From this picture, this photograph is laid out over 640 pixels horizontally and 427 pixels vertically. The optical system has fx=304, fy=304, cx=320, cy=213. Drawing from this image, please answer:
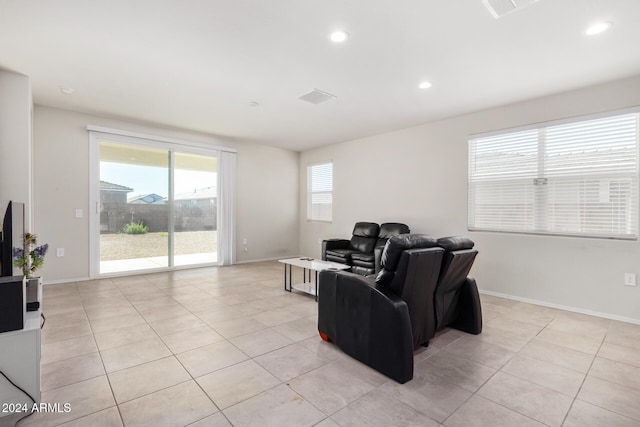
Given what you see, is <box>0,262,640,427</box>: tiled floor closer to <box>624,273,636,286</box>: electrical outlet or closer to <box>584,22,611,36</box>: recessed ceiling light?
<box>624,273,636,286</box>: electrical outlet

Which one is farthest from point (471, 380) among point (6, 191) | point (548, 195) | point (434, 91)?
point (6, 191)

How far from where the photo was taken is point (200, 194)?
6.05m

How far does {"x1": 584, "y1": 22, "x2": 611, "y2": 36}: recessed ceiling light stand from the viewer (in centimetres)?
235

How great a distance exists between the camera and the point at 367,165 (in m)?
5.94

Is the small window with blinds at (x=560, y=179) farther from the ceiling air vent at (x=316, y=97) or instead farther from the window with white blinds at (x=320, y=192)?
the window with white blinds at (x=320, y=192)

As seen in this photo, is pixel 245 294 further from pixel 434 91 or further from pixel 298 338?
pixel 434 91

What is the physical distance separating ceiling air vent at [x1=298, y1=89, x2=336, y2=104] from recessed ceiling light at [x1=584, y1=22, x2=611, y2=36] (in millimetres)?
2457

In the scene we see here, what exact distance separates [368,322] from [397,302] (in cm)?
30

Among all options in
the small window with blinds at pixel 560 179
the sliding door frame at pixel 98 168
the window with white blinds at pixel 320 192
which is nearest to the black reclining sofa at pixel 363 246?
the window with white blinds at pixel 320 192

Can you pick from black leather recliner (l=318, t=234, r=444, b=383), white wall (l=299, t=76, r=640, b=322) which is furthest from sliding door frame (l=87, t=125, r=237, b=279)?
black leather recliner (l=318, t=234, r=444, b=383)

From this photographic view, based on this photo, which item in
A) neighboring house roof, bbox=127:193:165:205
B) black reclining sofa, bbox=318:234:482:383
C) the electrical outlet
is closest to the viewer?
black reclining sofa, bbox=318:234:482:383

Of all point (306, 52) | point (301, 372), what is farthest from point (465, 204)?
point (301, 372)

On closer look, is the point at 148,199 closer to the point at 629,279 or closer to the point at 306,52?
the point at 306,52

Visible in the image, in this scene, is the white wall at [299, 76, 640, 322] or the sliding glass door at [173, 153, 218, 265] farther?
the sliding glass door at [173, 153, 218, 265]
